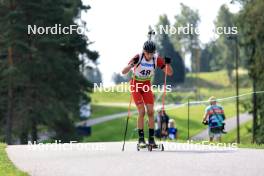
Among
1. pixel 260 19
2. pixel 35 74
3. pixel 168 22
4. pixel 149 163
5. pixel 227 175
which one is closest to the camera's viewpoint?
pixel 227 175

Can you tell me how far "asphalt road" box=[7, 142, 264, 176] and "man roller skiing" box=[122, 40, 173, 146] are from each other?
52.8 inches

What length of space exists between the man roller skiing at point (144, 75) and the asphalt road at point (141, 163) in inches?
52.8

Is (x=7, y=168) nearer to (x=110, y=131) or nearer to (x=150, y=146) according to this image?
(x=150, y=146)

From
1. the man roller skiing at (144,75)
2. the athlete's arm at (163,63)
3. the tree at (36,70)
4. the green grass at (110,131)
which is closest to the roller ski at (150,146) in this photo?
the man roller skiing at (144,75)

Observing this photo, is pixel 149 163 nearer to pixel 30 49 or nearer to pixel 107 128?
pixel 30 49

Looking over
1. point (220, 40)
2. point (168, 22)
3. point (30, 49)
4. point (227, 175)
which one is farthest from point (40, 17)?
point (220, 40)

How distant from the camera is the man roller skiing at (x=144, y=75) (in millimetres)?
11953

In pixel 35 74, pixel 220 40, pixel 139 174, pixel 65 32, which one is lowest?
pixel 139 174

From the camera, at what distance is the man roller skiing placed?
1195 centimetres

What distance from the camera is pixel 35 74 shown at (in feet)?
140

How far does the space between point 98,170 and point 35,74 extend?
3455cm

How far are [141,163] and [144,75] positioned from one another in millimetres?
3119

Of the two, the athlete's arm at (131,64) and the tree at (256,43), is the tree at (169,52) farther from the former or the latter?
the athlete's arm at (131,64)

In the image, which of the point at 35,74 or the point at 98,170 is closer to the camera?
the point at 98,170
